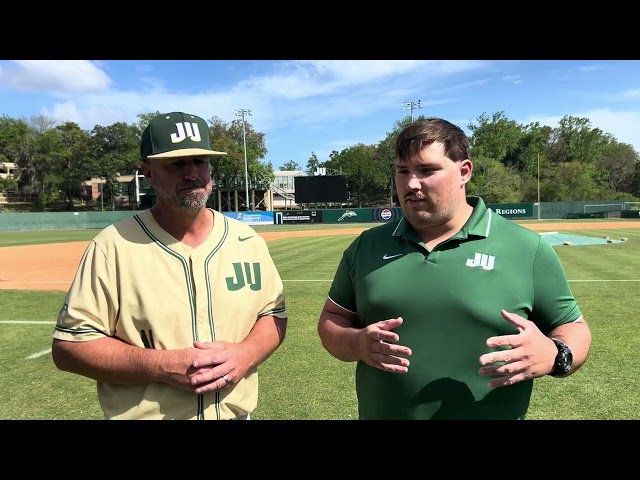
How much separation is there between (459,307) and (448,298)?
0.05m

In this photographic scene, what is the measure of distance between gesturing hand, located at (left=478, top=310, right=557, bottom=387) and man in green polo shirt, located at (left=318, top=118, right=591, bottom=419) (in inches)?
3.6

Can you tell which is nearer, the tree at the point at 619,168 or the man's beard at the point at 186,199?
the man's beard at the point at 186,199

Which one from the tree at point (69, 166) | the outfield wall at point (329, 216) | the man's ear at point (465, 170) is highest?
the tree at point (69, 166)

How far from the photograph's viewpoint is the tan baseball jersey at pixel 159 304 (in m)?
1.89

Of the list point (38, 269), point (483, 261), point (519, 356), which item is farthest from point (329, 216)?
point (519, 356)

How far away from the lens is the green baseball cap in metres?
2.07

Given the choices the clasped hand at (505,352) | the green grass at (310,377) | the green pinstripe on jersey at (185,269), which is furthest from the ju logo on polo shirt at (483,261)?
the green grass at (310,377)

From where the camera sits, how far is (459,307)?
6.23 feet

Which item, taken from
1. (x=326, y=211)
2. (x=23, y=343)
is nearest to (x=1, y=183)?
(x=326, y=211)

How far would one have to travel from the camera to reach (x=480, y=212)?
6.93 ft

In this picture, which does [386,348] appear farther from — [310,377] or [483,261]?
[310,377]

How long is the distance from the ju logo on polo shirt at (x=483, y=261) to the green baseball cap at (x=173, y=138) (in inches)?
47.7

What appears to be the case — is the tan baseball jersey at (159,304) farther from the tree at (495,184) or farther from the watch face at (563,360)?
the tree at (495,184)
